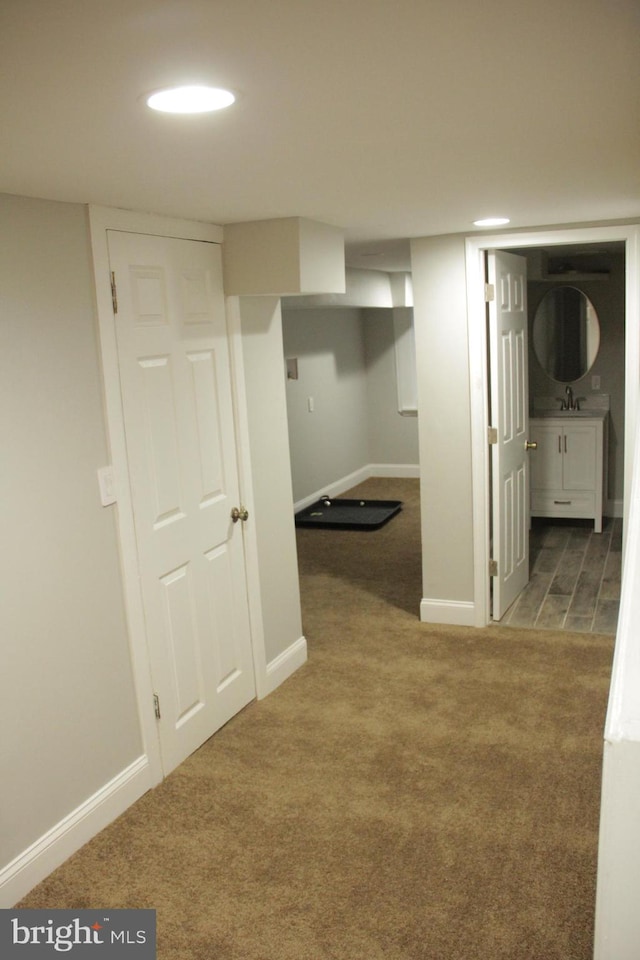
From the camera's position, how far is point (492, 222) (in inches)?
143

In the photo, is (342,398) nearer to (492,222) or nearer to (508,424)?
(508,424)

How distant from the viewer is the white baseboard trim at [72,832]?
93.5 inches

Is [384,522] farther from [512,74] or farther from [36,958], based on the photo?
[512,74]

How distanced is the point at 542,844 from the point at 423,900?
0.46 meters

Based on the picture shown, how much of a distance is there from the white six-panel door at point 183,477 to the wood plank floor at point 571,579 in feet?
5.78

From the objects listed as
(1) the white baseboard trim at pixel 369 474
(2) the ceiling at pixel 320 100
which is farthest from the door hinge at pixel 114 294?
(1) the white baseboard trim at pixel 369 474

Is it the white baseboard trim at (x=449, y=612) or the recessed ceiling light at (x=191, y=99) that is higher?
the recessed ceiling light at (x=191, y=99)

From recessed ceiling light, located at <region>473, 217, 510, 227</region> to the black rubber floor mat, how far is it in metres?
3.08

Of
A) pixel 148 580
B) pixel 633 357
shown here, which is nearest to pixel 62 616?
pixel 148 580

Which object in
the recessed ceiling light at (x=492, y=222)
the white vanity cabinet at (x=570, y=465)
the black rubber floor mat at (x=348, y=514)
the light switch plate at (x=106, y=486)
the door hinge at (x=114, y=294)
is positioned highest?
the recessed ceiling light at (x=492, y=222)

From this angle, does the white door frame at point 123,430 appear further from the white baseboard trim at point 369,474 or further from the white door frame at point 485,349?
the white baseboard trim at point 369,474

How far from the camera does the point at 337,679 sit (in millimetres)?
3824

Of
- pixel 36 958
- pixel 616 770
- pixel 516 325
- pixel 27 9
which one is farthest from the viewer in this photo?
pixel 516 325

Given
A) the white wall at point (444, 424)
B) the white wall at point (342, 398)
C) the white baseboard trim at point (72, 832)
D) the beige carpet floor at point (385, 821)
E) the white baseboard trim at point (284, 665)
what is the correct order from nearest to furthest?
the beige carpet floor at point (385, 821)
the white baseboard trim at point (72, 832)
the white baseboard trim at point (284, 665)
the white wall at point (444, 424)
the white wall at point (342, 398)
